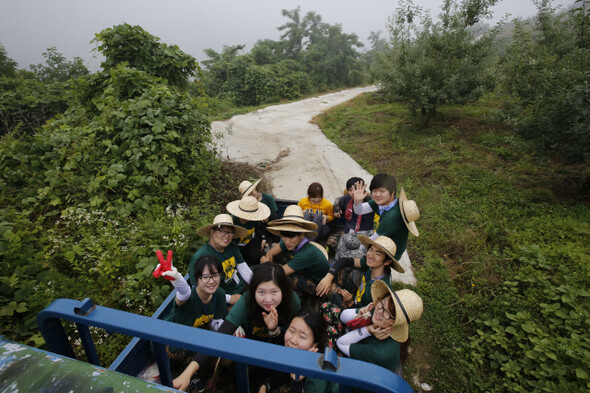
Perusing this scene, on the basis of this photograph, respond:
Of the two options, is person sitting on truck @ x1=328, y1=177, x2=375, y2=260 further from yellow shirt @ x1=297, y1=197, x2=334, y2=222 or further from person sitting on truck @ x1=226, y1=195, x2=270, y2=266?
person sitting on truck @ x1=226, y1=195, x2=270, y2=266

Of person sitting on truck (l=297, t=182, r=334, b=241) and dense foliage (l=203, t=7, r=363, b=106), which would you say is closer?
person sitting on truck (l=297, t=182, r=334, b=241)

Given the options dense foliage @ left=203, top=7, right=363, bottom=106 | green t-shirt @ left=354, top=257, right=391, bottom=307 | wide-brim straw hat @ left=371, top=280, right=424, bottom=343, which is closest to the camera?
wide-brim straw hat @ left=371, top=280, right=424, bottom=343

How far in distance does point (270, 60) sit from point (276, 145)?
19.8 metres

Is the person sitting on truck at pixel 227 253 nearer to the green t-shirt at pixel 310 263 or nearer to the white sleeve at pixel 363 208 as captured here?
the green t-shirt at pixel 310 263

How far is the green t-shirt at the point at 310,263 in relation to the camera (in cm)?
293

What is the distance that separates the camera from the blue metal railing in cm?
90

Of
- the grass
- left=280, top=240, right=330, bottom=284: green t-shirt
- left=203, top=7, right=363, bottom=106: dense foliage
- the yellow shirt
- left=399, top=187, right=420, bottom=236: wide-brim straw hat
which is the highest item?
left=203, top=7, right=363, bottom=106: dense foliage

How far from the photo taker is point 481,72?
8.04 metres

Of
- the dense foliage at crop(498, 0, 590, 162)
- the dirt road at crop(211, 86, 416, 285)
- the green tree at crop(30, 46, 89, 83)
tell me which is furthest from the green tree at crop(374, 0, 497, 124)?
the green tree at crop(30, 46, 89, 83)

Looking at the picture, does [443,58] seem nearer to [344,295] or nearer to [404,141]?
[404,141]

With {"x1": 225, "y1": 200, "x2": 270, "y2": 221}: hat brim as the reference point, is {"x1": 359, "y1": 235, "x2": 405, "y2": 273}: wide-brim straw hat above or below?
below

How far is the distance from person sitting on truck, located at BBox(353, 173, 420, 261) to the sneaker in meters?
2.17

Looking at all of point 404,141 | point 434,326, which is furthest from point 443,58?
point 434,326

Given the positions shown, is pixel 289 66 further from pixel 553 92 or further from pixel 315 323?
pixel 315 323
